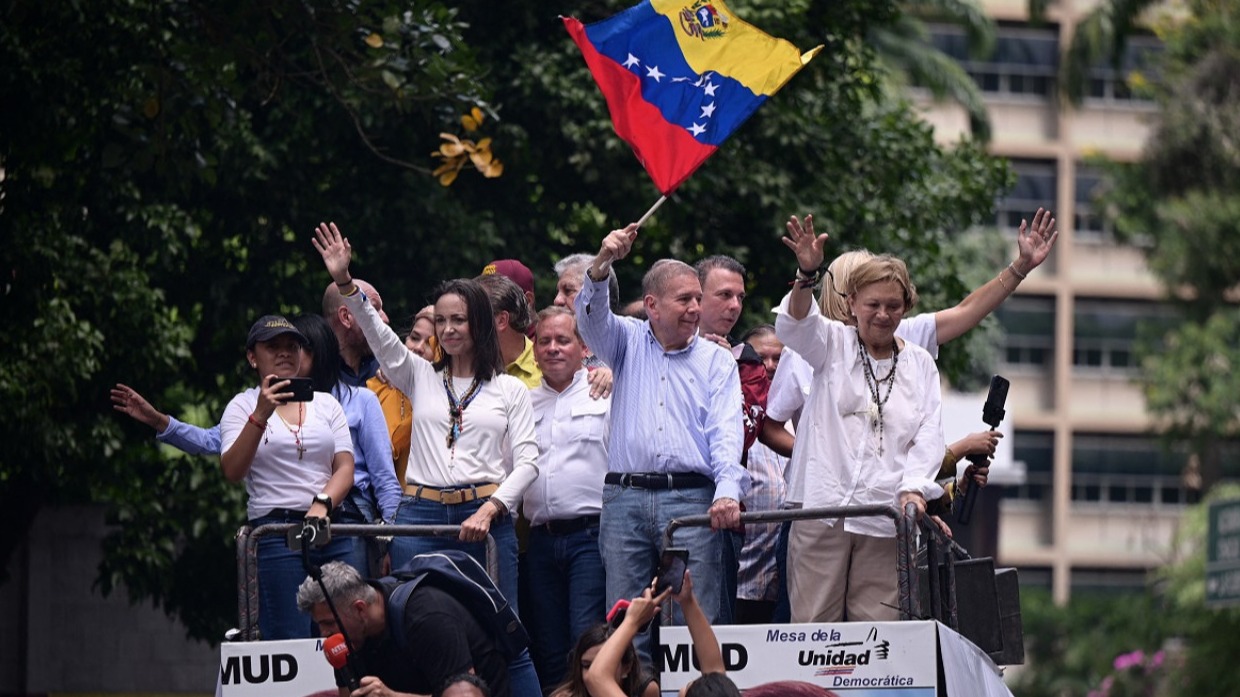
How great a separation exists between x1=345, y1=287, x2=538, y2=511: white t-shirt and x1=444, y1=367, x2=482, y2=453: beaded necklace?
13mm

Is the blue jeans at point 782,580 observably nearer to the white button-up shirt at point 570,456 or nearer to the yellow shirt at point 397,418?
the white button-up shirt at point 570,456

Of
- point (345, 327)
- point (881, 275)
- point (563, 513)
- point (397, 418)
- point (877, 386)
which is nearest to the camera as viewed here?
point (881, 275)

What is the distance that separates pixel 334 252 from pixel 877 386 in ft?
7.73

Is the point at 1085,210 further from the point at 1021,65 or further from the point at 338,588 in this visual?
the point at 338,588

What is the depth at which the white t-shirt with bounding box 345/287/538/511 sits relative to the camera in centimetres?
1004

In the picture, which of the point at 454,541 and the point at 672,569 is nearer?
the point at 672,569

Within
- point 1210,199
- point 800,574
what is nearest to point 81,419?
point 800,574

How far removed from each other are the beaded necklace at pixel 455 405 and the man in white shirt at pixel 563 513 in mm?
448

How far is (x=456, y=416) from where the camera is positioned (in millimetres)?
10086

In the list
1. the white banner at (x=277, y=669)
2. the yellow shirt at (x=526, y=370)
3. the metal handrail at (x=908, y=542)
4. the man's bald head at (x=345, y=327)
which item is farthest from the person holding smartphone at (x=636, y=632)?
the man's bald head at (x=345, y=327)

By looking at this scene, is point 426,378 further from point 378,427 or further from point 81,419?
point 81,419

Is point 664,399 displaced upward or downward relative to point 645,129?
downward

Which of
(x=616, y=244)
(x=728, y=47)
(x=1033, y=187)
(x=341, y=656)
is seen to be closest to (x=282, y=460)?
(x=341, y=656)

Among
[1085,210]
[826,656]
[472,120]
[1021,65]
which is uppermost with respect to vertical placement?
[1021,65]
